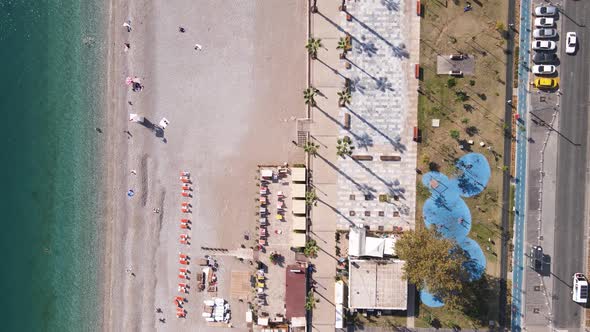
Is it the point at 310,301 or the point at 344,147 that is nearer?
the point at 344,147

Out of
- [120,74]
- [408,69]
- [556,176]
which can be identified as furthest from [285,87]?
[556,176]

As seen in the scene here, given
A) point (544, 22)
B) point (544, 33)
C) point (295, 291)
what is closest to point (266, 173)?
point (295, 291)

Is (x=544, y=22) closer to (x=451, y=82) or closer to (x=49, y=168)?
(x=451, y=82)

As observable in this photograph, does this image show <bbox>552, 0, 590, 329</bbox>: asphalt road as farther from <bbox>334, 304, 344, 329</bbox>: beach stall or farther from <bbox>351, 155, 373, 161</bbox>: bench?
<bbox>334, 304, 344, 329</bbox>: beach stall

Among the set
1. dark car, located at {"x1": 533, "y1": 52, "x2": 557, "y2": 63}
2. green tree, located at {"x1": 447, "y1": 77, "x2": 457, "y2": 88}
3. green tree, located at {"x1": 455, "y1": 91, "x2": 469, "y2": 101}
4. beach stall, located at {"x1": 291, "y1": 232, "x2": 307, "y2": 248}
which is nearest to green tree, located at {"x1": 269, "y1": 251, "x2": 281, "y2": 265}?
beach stall, located at {"x1": 291, "y1": 232, "x2": 307, "y2": 248}

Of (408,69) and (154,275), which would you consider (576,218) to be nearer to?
(408,69)
